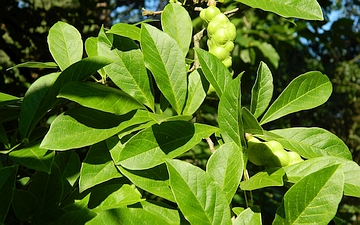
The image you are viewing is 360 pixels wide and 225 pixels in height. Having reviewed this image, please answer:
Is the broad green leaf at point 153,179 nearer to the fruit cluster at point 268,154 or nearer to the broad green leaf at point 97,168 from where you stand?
the broad green leaf at point 97,168

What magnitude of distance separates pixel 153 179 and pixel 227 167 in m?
0.12

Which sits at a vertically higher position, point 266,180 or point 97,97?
point 97,97

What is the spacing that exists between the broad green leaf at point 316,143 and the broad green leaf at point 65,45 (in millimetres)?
387

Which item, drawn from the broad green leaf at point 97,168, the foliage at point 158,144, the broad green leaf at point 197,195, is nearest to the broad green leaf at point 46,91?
the foliage at point 158,144

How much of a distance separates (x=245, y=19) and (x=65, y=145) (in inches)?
77.4

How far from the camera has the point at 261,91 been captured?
69cm

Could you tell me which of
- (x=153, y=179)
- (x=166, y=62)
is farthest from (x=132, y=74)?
(x=153, y=179)

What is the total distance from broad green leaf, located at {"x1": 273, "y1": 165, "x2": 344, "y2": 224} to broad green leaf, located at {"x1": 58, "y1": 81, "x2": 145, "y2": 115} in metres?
0.27

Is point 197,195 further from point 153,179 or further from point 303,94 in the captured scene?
point 303,94

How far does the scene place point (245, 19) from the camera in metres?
2.37

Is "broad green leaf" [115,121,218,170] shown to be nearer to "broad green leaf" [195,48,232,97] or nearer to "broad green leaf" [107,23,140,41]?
"broad green leaf" [195,48,232,97]

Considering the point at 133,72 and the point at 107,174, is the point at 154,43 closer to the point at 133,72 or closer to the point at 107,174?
the point at 133,72

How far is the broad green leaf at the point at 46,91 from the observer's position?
621mm

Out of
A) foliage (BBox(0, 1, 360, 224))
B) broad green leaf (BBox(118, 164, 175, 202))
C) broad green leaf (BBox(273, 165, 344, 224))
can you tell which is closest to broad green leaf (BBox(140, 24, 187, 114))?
foliage (BBox(0, 1, 360, 224))
